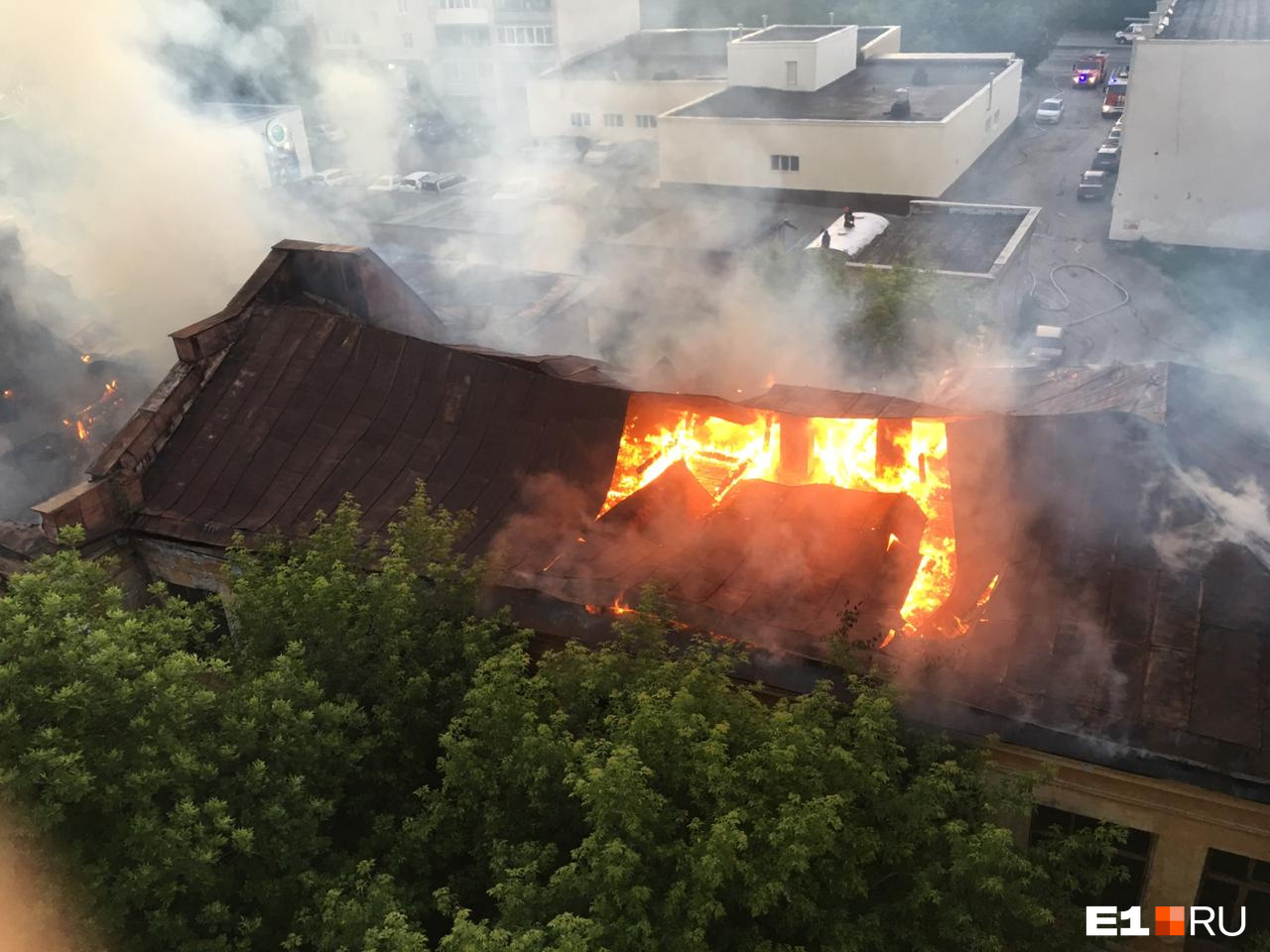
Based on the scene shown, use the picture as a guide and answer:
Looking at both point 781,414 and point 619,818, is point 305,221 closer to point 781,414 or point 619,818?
point 781,414

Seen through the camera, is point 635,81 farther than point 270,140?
Yes

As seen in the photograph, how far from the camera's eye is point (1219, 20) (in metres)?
33.4

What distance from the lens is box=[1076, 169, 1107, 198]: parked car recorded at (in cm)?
3728

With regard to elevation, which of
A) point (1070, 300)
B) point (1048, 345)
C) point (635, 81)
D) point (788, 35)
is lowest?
point (1070, 300)

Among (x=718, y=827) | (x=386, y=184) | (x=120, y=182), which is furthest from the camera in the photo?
(x=386, y=184)

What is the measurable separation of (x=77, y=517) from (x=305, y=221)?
57.9ft

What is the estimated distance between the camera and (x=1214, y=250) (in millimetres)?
31891

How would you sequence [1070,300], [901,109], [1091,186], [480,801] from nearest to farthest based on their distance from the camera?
[480,801] < [1070,300] < [901,109] < [1091,186]

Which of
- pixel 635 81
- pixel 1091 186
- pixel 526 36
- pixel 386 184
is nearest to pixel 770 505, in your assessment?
pixel 1091 186

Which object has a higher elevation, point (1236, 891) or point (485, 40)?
point (485, 40)

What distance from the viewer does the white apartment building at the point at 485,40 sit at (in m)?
47.0

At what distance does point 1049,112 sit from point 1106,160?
310 inches

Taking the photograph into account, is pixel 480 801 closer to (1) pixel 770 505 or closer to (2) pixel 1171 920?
(1) pixel 770 505

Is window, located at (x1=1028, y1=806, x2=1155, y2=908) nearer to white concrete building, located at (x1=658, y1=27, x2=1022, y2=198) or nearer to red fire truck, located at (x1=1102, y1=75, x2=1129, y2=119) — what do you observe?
white concrete building, located at (x1=658, y1=27, x2=1022, y2=198)
